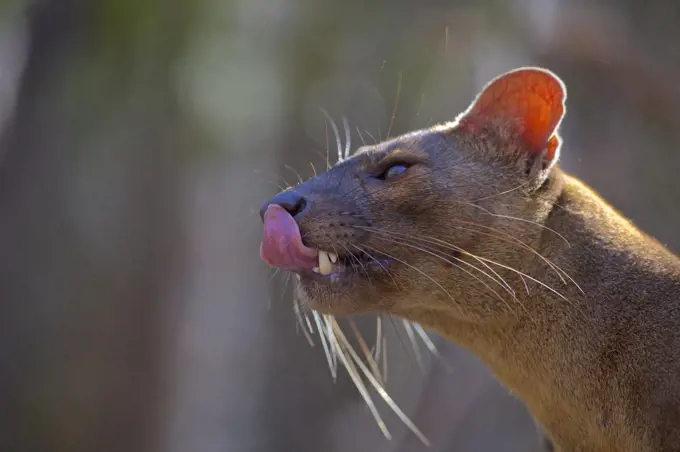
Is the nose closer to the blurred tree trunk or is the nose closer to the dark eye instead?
the dark eye

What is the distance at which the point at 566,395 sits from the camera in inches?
92.5

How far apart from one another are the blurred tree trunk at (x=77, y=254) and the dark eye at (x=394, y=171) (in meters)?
4.39

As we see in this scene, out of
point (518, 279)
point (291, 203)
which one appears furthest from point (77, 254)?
point (518, 279)

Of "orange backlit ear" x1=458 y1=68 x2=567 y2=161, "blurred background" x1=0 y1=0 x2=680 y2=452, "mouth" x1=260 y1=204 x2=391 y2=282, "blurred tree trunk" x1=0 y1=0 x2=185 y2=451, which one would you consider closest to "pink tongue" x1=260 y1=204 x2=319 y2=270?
"mouth" x1=260 y1=204 x2=391 y2=282

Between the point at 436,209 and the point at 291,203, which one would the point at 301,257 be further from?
the point at 436,209

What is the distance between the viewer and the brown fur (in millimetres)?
2299

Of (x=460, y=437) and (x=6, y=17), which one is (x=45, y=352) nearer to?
(x=6, y=17)

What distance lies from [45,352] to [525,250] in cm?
485

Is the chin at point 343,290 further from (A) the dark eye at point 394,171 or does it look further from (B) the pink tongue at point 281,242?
(A) the dark eye at point 394,171

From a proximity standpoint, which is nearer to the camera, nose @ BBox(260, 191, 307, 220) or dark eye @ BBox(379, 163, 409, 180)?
nose @ BBox(260, 191, 307, 220)

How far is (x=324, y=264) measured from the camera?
7.76 ft

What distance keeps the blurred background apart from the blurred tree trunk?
2 cm

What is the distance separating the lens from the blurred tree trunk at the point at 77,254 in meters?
6.09

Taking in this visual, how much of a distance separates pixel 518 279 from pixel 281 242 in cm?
75
